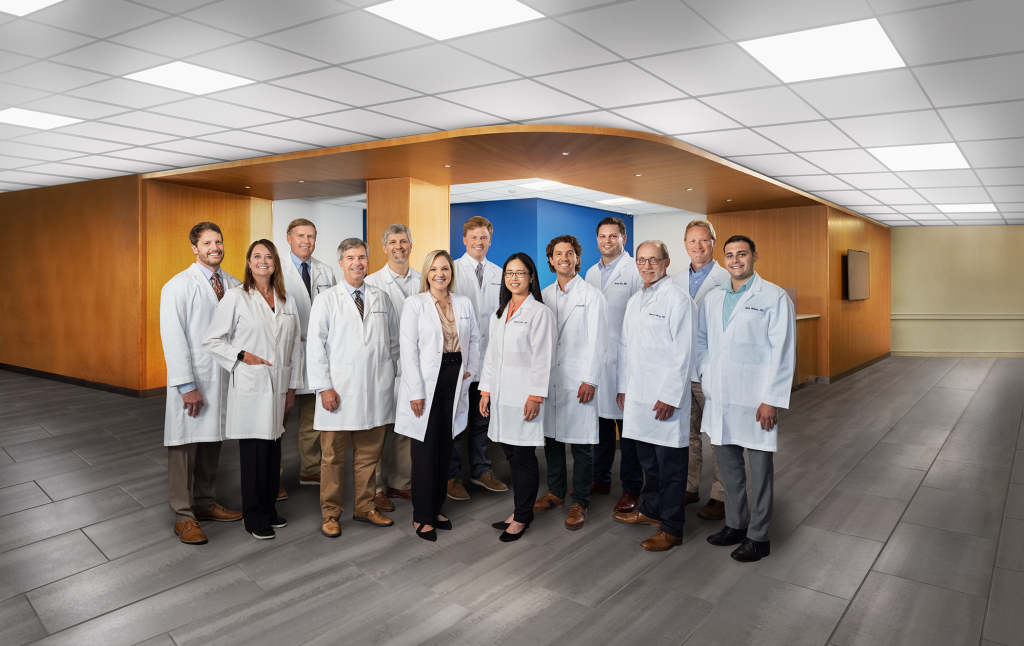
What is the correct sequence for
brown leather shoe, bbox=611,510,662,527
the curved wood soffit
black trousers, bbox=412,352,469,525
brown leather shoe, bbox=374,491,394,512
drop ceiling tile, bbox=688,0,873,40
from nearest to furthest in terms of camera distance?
drop ceiling tile, bbox=688,0,873,40 → black trousers, bbox=412,352,469,525 → brown leather shoe, bbox=611,510,662,527 → brown leather shoe, bbox=374,491,394,512 → the curved wood soffit

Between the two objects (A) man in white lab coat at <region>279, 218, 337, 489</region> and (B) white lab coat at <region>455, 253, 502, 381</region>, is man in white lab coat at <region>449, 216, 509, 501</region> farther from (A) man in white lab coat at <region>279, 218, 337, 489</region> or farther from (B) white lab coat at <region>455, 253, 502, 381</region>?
(A) man in white lab coat at <region>279, 218, 337, 489</region>

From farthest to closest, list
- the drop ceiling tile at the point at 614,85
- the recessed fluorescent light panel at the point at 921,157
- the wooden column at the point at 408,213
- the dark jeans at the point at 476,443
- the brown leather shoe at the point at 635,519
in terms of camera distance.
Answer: the wooden column at the point at 408,213 < the recessed fluorescent light panel at the point at 921,157 < the dark jeans at the point at 476,443 < the drop ceiling tile at the point at 614,85 < the brown leather shoe at the point at 635,519

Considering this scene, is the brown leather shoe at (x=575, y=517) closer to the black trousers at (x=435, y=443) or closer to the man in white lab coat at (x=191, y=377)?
the black trousers at (x=435, y=443)

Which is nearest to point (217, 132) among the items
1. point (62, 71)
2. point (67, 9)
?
point (62, 71)

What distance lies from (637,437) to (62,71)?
164 inches

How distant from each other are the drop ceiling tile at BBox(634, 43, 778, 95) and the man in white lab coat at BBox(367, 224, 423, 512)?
1764mm

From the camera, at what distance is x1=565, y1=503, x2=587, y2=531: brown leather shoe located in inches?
136

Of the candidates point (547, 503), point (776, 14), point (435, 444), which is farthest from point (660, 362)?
point (776, 14)

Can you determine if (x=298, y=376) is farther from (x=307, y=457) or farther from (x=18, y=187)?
(x=18, y=187)

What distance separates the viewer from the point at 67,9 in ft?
10.1

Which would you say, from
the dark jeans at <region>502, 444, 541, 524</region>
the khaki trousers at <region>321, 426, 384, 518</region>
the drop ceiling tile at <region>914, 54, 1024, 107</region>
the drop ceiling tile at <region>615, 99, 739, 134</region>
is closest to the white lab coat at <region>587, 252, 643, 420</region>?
the dark jeans at <region>502, 444, 541, 524</region>

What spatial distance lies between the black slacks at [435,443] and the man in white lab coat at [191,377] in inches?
43.1

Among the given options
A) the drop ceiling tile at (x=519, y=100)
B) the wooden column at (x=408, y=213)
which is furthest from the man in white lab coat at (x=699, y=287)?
the wooden column at (x=408, y=213)

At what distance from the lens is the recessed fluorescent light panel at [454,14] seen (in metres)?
3.02
